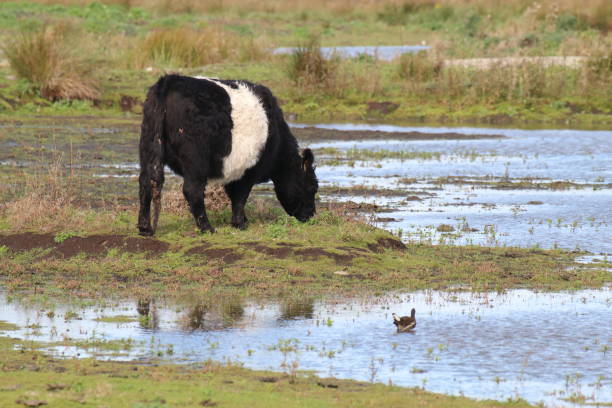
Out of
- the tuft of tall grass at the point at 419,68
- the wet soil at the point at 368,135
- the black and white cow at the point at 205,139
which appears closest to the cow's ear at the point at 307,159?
the black and white cow at the point at 205,139

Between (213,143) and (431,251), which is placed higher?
(213,143)

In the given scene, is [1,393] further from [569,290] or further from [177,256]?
[569,290]

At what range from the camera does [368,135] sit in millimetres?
26594

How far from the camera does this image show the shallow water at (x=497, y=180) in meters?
14.7

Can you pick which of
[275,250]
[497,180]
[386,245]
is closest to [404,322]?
[275,250]

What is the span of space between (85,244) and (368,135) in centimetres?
1492

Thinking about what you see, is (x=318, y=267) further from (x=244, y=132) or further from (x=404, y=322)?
(x=404, y=322)

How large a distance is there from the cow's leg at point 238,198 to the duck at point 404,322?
434 cm

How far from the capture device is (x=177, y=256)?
12.1m

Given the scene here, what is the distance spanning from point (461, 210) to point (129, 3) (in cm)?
4664

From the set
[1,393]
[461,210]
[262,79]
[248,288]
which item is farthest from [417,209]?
[262,79]

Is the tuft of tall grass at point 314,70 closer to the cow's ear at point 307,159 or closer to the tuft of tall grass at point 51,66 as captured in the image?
the tuft of tall grass at point 51,66

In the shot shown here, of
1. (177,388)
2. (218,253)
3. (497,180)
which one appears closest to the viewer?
(177,388)

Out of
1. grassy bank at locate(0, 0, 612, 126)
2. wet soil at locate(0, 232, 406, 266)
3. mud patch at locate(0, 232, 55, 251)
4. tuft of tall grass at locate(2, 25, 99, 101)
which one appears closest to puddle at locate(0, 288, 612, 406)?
wet soil at locate(0, 232, 406, 266)
